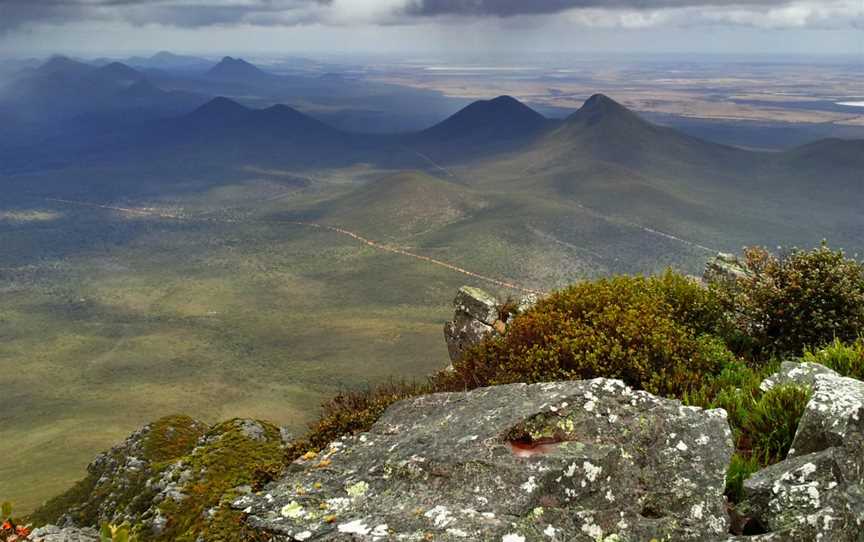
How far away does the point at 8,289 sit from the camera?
172125mm

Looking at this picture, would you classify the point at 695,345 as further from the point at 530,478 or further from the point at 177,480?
the point at 177,480

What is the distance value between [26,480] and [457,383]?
229 ft

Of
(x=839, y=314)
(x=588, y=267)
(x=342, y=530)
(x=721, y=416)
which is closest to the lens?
(x=342, y=530)

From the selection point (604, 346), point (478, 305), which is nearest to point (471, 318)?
point (478, 305)

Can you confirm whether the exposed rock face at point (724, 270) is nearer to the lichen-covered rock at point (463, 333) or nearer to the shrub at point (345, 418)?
the lichen-covered rock at point (463, 333)

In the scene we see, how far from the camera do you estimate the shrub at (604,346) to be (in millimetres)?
9719

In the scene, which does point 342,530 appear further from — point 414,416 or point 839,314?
point 839,314

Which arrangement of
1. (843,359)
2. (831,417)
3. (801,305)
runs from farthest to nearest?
(801,305) < (843,359) < (831,417)

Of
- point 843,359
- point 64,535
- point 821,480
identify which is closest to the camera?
point 821,480

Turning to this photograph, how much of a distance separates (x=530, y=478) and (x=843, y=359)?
6561 mm

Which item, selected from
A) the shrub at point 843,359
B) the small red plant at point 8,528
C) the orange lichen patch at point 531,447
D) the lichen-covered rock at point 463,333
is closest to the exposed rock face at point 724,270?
the lichen-covered rock at point 463,333

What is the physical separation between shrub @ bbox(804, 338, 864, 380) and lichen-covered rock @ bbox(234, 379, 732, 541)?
3.80m

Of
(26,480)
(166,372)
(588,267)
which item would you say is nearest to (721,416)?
(26,480)

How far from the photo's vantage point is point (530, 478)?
634cm
